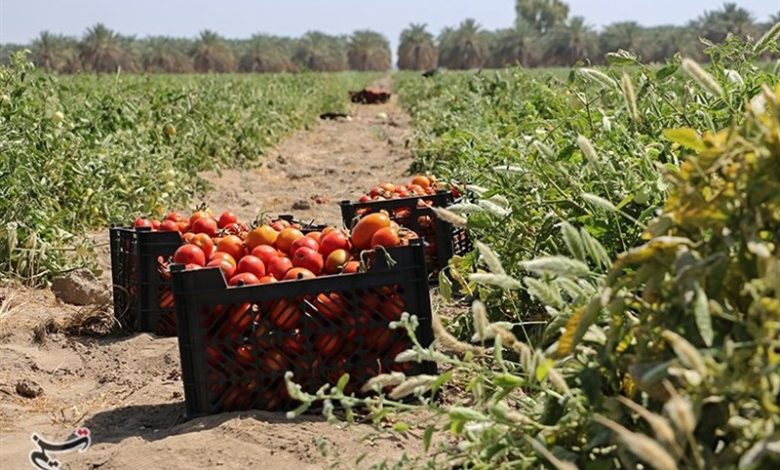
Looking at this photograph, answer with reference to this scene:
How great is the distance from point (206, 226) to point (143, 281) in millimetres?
398

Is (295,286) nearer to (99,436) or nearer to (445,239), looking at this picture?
(99,436)

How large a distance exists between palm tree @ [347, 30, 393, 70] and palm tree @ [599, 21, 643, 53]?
24.3 metres

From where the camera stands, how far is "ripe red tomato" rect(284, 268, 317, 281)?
134 inches

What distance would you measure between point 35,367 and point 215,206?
Answer: 17.0 feet

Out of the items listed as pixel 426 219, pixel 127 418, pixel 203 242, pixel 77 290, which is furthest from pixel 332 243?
pixel 77 290

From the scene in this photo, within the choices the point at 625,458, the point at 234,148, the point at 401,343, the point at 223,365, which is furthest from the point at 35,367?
the point at 234,148

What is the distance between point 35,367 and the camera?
4234 mm

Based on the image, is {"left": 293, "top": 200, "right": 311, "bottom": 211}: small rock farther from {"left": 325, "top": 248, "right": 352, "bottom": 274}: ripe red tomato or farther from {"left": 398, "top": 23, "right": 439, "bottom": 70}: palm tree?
{"left": 398, "top": 23, "right": 439, "bottom": 70}: palm tree

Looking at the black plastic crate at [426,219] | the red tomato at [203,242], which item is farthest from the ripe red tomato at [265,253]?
the black plastic crate at [426,219]

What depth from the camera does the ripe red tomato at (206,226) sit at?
15.0ft

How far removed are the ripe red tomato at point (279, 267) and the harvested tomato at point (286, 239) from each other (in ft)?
0.68

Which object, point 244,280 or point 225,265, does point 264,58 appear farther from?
point 244,280

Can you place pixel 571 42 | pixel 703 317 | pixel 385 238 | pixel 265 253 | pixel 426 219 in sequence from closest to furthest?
pixel 703 317 < pixel 385 238 < pixel 265 253 < pixel 426 219 < pixel 571 42

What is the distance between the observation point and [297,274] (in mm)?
3412
